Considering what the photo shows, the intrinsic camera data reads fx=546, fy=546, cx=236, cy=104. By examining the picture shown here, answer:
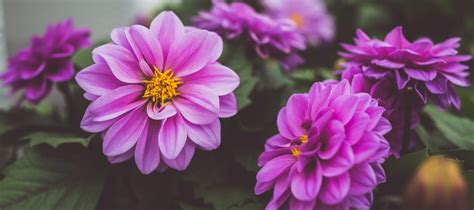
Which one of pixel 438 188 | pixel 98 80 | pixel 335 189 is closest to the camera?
pixel 438 188

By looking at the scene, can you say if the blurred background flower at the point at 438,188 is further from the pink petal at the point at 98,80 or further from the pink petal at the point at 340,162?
the pink petal at the point at 98,80

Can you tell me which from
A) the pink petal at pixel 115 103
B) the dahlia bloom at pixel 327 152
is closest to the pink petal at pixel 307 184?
the dahlia bloom at pixel 327 152

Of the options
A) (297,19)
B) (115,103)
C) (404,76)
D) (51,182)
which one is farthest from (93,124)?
(297,19)

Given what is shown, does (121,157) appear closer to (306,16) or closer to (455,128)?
(455,128)

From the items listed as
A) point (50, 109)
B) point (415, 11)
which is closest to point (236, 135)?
point (50, 109)

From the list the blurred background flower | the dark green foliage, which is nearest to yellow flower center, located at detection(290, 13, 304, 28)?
the dark green foliage
